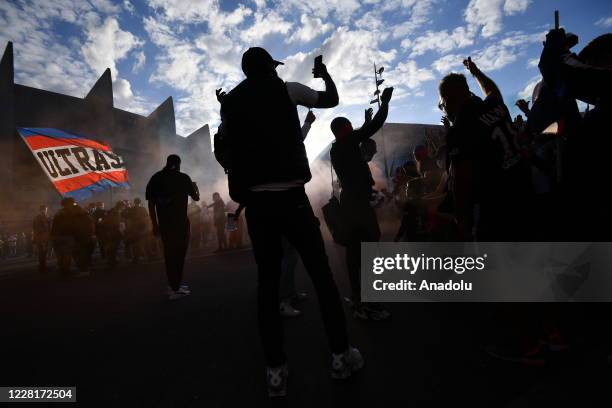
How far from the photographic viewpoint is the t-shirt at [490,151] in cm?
209

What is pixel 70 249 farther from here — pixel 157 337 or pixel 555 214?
pixel 555 214

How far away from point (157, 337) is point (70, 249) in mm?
6104

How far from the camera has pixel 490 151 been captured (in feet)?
6.91

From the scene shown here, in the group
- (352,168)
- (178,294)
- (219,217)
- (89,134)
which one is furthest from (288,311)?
(89,134)

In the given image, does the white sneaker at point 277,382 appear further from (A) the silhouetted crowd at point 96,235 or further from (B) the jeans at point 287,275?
(A) the silhouetted crowd at point 96,235

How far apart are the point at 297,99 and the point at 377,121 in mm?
1042

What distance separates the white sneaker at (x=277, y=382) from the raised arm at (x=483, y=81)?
2373mm

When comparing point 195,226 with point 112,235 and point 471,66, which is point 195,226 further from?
point 471,66

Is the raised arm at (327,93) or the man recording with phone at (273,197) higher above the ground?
the raised arm at (327,93)

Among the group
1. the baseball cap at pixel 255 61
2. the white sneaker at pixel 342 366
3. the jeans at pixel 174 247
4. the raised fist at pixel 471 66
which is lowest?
the white sneaker at pixel 342 366

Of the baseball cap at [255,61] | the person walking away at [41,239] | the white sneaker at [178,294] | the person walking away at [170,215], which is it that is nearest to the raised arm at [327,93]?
the baseball cap at [255,61]

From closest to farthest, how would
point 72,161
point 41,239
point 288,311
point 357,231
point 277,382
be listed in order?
1. point 277,382
2. point 357,231
3. point 288,311
4. point 41,239
5. point 72,161

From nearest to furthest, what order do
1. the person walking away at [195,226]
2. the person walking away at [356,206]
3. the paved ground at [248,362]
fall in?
the paved ground at [248,362], the person walking away at [356,206], the person walking away at [195,226]

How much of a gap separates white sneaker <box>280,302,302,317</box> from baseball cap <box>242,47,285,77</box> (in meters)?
2.26
